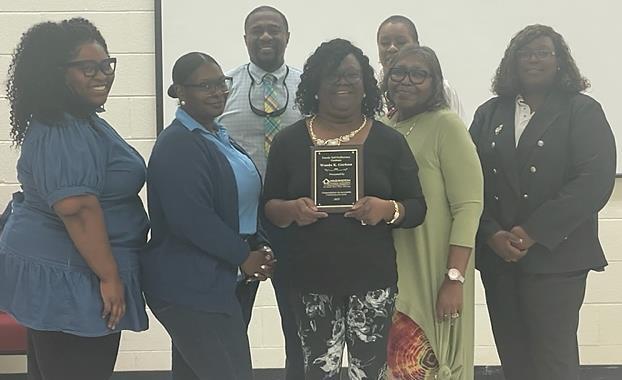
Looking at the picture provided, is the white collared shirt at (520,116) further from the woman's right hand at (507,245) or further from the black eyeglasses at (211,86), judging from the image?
the black eyeglasses at (211,86)

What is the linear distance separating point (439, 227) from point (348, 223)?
346mm

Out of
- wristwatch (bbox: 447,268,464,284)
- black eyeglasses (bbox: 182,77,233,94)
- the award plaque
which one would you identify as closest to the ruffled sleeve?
black eyeglasses (bbox: 182,77,233,94)

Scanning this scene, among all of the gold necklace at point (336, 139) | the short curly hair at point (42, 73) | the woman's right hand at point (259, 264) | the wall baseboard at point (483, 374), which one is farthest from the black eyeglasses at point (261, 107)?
the wall baseboard at point (483, 374)

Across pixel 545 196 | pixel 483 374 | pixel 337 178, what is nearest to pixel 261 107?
pixel 337 178

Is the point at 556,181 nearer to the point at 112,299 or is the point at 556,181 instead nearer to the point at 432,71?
the point at 432,71

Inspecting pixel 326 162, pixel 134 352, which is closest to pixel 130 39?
pixel 134 352

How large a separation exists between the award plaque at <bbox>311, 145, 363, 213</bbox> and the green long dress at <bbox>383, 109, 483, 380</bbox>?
10.6 inches

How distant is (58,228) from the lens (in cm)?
167

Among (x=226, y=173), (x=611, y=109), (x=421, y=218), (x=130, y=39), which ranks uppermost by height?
(x=130, y=39)

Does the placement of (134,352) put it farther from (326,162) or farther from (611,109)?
(611,109)

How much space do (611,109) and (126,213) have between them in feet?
7.90

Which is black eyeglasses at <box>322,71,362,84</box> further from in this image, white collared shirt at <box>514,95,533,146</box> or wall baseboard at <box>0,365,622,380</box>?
wall baseboard at <box>0,365,622,380</box>

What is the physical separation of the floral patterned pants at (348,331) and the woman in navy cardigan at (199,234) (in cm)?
18

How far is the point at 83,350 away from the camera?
5.54 feet
